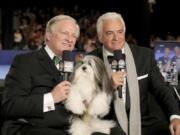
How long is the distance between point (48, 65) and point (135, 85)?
60 centimetres

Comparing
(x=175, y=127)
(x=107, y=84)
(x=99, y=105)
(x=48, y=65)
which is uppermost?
(x=48, y=65)

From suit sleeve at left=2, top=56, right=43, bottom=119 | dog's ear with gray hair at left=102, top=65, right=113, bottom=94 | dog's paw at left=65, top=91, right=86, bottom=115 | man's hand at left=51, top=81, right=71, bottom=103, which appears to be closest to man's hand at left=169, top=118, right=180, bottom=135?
dog's ear with gray hair at left=102, top=65, right=113, bottom=94

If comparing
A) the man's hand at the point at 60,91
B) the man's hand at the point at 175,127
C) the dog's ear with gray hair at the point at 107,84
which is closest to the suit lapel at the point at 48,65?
the man's hand at the point at 60,91

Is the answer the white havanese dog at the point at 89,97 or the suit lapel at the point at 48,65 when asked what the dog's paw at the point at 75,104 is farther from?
the suit lapel at the point at 48,65

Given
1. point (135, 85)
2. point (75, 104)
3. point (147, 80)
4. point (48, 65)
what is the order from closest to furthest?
point (75, 104), point (48, 65), point (135, 85), point (147, 80)

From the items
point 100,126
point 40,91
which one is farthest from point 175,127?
point 40,91

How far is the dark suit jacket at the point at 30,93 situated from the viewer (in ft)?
8.69


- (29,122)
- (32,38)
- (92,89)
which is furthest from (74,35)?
(32,38)

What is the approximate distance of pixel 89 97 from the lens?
261 centimetres

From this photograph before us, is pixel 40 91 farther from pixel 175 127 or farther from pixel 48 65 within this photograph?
pixel 175 127

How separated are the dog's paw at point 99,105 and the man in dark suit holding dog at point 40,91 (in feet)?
0.56

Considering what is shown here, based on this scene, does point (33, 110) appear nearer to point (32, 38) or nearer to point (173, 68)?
point (173, 68)

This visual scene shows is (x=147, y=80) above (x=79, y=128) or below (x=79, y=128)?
above

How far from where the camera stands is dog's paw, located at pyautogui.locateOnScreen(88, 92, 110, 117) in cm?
261
